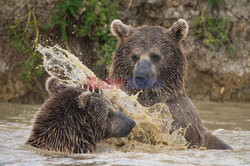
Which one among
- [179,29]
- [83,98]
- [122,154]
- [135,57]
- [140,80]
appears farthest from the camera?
[179,29]

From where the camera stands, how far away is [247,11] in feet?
40.0

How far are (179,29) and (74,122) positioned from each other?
95.0 inches

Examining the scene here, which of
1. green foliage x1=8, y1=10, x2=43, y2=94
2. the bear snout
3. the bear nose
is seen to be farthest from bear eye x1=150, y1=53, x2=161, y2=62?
green foliage x1=8, y1=10, x2=43, y2=94

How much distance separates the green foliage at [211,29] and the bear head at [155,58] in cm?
527

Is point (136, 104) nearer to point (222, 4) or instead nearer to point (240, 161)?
point (240, 161)

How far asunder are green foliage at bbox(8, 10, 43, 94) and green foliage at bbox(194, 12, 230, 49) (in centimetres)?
436

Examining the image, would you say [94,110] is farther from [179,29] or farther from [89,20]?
[89,20]

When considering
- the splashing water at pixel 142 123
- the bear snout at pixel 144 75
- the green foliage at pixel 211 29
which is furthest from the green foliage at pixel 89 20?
the splashing water at pixel 142 123

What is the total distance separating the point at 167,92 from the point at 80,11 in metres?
5.30

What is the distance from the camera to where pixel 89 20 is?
36.7ft

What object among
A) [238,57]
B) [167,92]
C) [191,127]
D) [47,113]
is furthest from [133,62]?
[238,57]

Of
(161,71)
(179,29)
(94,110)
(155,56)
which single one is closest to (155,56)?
(155,56)

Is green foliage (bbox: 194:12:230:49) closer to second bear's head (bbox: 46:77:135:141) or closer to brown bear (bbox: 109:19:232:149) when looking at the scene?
brown bear (bbox: 109:19:232:149)

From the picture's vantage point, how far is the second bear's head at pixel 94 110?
5.54m
